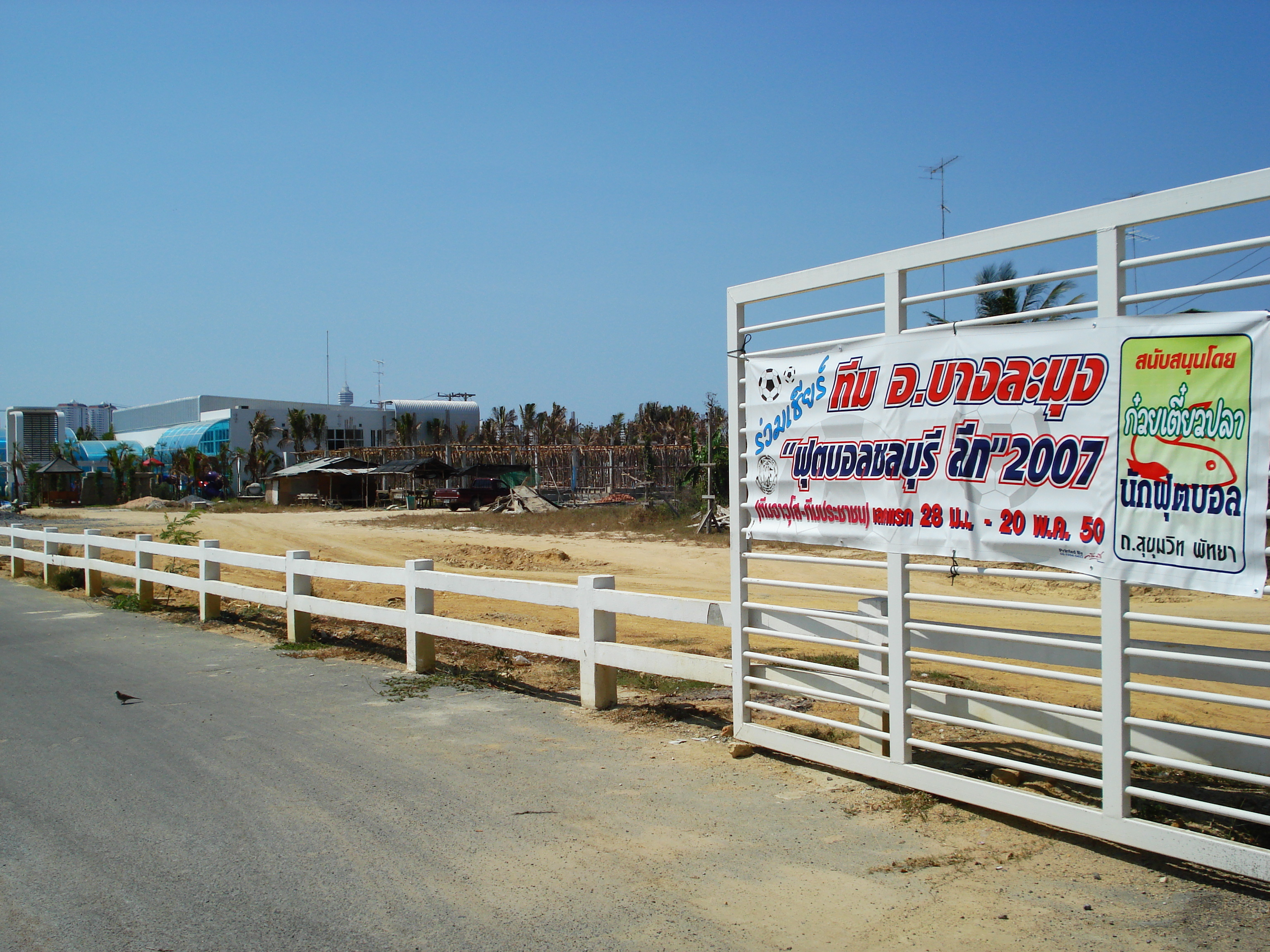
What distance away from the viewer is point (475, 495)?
1944 inches

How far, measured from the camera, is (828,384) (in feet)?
19.3

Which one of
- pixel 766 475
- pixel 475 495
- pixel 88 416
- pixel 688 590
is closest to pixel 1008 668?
pixel 766 475

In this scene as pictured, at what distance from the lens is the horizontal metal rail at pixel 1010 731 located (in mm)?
4656

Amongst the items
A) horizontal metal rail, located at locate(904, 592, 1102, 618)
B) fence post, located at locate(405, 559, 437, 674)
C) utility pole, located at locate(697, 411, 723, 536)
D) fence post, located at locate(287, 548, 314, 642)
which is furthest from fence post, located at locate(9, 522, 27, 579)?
horizontal metal rail, located at locate(904, 592, 1102, 618)

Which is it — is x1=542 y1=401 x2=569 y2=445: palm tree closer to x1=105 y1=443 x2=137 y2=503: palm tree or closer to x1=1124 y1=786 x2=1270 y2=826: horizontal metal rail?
x1=105 y1=443 x2=137 y2=503: palm tree

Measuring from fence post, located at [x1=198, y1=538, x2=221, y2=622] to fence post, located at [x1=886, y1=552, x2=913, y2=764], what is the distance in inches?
422

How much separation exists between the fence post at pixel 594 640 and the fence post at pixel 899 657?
9.06 feet

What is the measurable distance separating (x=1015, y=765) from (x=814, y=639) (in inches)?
62.4

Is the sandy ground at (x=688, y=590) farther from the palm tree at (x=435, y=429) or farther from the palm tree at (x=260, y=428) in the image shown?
the palm tree at (x=435, y=429)

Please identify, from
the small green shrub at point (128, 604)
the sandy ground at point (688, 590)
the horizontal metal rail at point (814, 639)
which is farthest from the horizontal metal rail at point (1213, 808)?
the small green shrub at point (128, 604)

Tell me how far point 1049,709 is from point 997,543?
2.81 ft

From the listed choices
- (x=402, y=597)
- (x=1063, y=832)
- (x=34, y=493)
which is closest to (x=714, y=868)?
(x=1063, y=832)

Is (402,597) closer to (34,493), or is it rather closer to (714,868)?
(714,868)

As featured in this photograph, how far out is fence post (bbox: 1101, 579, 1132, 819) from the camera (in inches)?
174
